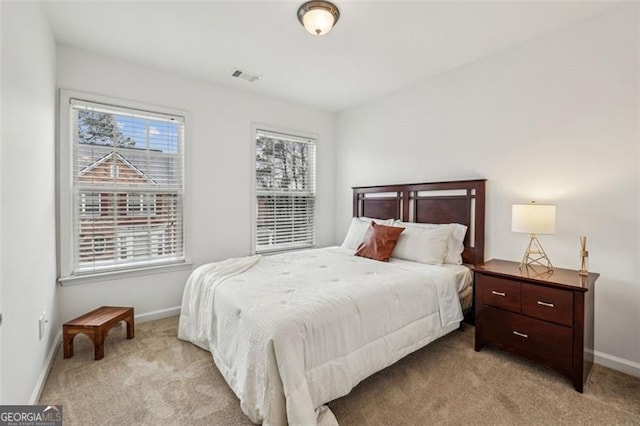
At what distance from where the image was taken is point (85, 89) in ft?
8.73

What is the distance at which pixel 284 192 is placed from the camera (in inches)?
160

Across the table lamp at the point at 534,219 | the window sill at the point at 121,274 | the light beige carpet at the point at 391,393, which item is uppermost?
the table lamp at the point at 534,219

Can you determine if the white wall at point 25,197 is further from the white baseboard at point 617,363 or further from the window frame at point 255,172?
the white baseboard at point 617,363

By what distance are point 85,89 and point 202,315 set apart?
235cm

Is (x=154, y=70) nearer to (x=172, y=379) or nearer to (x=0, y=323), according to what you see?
(x=0, y=323)

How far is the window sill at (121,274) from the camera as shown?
261 centimetres

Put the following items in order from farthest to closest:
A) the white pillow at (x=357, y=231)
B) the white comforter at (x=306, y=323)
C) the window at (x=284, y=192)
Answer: the window at (x=284, y=192), the white pillow at (x=357, y=231), the white comforter at (x=306, y=323)

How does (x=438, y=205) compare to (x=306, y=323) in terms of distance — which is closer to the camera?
(x=306, y=323)

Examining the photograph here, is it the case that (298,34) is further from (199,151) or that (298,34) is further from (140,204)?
(140,204)

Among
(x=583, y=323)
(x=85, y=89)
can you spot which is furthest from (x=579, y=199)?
(x=85, y=89)

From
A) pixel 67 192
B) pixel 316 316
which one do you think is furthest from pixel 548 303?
pixel 67 192
